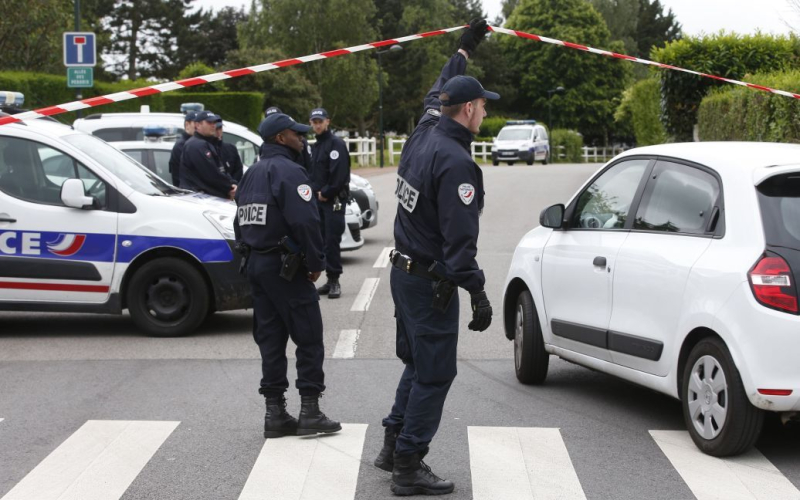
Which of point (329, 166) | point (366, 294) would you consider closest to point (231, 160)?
point (329, 166)

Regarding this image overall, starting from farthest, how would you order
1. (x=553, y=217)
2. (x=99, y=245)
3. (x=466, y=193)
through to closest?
(x=99, y=245)
(x=553, y=217)
(x=466, y=193)

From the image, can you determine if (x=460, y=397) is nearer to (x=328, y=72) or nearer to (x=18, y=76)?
(x=18, y=76)

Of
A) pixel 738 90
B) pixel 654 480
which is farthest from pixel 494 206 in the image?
pixel 654 480

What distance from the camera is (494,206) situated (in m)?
23.5

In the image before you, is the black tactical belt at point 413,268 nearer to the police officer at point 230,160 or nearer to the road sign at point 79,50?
the police officer at point 230,160

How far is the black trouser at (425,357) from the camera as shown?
17.2 ft

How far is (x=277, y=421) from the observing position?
20.8ft

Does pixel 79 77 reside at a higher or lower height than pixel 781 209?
higher

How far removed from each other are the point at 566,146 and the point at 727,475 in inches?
2603

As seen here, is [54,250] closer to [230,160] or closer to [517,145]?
[230,160]

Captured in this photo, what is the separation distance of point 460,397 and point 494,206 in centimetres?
1637

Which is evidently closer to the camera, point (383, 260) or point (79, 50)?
point (383, 260)

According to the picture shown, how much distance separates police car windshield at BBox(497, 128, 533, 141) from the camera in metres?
49.3

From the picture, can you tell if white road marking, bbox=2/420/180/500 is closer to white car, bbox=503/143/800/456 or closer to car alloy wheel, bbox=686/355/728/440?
white car, bbox=503/143/800/456
